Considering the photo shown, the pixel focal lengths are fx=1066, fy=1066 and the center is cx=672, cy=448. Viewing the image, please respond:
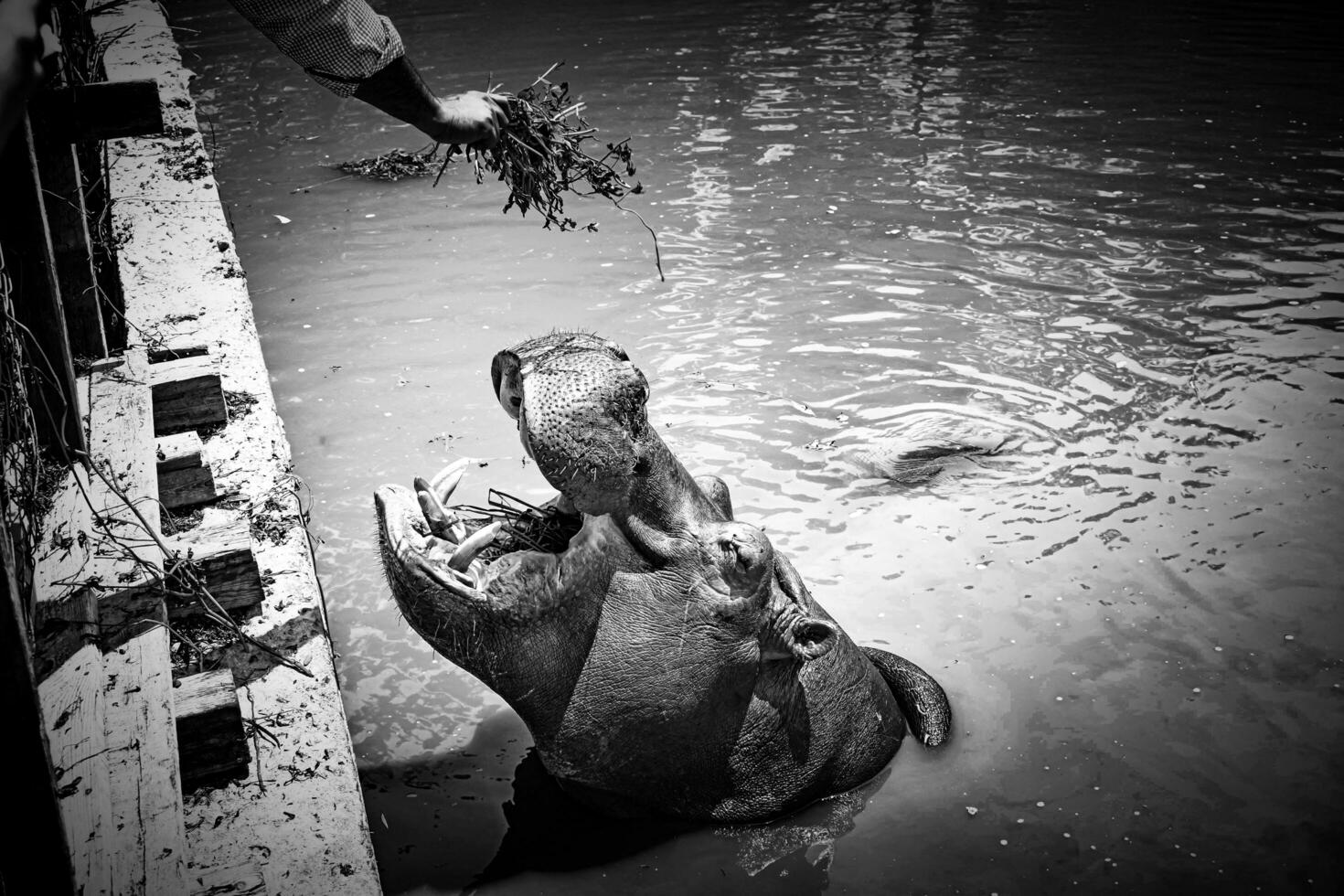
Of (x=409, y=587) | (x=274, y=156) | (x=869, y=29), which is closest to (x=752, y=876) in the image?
(x=409, y=587)

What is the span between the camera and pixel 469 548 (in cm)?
250

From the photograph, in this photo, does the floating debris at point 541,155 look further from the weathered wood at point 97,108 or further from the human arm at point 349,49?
the weathered wood at point 97,108

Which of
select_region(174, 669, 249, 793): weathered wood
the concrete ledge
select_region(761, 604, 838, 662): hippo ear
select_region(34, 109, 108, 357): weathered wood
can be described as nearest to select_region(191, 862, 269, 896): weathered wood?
the concrete ledge

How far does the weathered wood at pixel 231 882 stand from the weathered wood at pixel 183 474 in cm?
142

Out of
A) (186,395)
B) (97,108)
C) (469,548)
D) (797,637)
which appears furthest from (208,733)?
(97,108)

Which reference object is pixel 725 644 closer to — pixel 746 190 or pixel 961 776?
pixel 961 776

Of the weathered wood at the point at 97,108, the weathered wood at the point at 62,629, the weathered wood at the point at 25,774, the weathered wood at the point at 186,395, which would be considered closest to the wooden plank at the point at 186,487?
the weathered wood at the point at 186,395

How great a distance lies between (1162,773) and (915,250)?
461cm

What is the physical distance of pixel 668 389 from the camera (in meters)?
5.69

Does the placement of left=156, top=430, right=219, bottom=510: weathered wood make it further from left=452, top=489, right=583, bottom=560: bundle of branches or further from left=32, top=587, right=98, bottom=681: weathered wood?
left=452, top=489, right=583, bottom=560: bundle of branches

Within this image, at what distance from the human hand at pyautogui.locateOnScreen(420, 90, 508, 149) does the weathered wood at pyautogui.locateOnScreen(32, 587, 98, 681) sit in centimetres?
148

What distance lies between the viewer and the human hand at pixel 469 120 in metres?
2.94

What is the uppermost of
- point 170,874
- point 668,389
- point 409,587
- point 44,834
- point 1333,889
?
point 44,834

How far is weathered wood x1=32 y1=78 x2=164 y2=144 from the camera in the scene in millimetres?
3170
